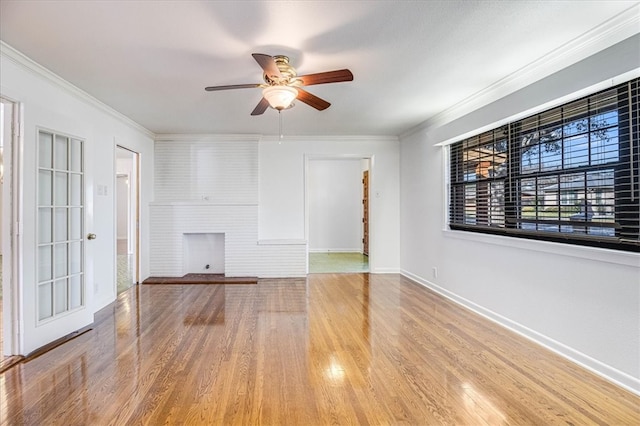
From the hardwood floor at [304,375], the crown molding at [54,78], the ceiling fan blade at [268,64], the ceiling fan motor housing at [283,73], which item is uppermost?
the crown molding at [54,78]

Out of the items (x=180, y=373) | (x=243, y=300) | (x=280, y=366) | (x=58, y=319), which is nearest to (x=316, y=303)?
(x=243, y=300)

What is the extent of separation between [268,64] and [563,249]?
279cm

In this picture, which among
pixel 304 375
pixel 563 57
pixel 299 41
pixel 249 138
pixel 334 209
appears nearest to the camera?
pixel 304 375

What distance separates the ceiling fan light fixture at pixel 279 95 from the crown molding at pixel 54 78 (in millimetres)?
2025

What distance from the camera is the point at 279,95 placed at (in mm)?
2670

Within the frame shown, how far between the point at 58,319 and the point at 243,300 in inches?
74.7

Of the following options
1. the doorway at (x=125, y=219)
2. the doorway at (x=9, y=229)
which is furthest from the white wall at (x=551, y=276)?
the doorway at (x=125, y=219)

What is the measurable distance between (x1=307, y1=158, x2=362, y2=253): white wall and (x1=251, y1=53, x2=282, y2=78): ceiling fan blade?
19.6 ft

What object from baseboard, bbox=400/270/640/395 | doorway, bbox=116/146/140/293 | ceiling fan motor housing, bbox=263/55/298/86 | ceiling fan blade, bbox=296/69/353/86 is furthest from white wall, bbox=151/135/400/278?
ceiling fan blade, bbox=296/69/353/86

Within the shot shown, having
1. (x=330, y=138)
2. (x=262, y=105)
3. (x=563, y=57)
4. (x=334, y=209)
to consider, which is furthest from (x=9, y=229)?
(x=334, y=209)

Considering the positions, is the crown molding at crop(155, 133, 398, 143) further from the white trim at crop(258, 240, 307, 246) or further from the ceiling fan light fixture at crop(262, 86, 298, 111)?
the ceiling fan light fixture at crop(262, 86, 298, 111)

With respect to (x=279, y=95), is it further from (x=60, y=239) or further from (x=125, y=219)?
(x=125, y=219)

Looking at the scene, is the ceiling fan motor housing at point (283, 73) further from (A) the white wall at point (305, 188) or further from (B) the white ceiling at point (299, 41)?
(A) the white wall at point (305, 188)

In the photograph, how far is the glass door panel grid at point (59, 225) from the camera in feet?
9.33
